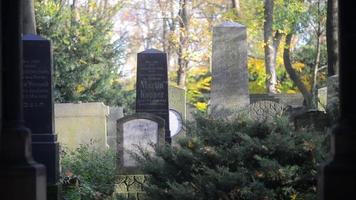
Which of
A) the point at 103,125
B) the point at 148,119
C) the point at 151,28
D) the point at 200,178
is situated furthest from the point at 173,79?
the point at 200,178

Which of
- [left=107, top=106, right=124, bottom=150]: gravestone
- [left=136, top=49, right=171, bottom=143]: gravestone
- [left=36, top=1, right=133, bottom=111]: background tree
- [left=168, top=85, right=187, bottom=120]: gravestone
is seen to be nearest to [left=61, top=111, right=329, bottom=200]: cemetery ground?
[left=136, top=49, right=171, bottom=143]: gravestone

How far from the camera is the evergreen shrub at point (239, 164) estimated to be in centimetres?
791

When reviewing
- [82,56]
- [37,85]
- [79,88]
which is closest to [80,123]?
[79,88]

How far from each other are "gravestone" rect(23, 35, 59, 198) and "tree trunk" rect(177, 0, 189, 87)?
89.1 feet

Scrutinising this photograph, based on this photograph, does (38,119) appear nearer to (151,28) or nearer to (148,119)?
(148,119)

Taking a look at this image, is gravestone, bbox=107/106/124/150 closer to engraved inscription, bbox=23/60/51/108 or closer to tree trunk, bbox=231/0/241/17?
engraved inscription, bbox=23/60/51/108

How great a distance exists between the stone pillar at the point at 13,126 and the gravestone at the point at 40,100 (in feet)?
19.9

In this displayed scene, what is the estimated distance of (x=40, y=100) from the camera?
38.5ft

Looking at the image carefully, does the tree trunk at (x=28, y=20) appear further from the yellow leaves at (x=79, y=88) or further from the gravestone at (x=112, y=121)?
the yellow leaves at (x=79, y=88)

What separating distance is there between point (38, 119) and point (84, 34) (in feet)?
53.3

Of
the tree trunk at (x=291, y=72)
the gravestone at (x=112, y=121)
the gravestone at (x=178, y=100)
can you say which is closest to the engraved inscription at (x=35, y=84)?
the gravestone at (x=178, y=100)

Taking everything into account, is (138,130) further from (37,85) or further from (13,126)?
(13,126)

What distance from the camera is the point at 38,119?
11.7m

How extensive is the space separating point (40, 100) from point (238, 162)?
4.52 meters
